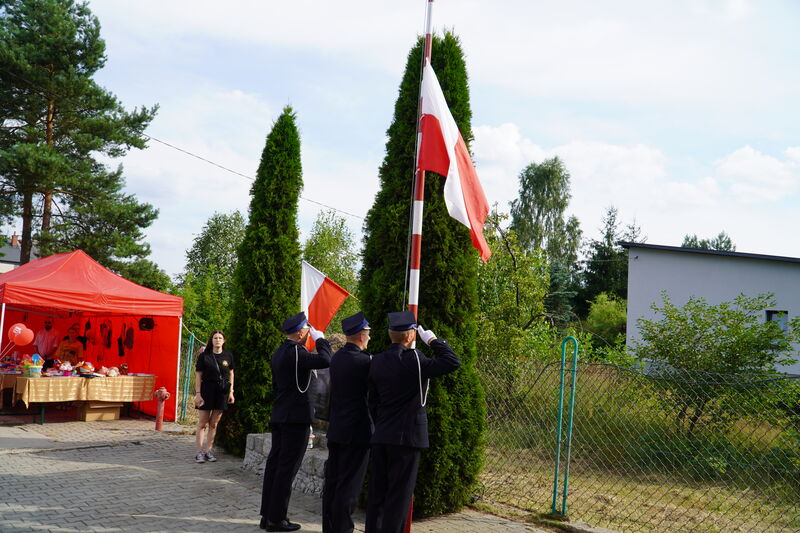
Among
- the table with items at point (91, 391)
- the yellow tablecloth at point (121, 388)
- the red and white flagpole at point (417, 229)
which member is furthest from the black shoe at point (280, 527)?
the yellow tablecloth at point (121, 388)

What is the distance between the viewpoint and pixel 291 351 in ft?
19.6

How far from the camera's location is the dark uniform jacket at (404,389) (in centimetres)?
482

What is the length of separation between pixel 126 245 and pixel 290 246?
13849mm

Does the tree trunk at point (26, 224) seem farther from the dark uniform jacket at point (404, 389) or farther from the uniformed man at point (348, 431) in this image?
the dark uniform jacket at point (404, 389)

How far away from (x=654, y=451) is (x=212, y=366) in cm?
570

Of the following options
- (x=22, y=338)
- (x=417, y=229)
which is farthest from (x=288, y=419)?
(x=22, y=338)

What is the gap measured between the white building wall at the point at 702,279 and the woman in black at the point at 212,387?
1371 centimetres

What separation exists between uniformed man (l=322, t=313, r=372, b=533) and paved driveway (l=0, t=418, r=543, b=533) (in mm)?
736

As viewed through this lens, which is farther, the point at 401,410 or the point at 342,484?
the point at 342,484

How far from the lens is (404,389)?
4.89 meters

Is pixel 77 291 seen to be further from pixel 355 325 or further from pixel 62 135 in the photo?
pixel 62 135

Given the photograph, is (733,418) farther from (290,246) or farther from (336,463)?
(290,246)

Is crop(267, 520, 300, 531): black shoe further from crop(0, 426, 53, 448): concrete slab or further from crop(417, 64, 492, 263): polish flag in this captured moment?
crop(0, 426, 53, 448): concrete slab

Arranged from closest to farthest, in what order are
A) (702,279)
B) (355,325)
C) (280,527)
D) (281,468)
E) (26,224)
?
(355,325) < (280,527) < (281,468) < (702,279) < (26,224)
